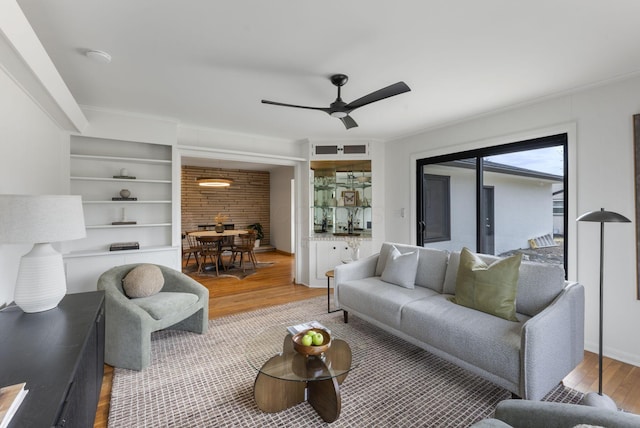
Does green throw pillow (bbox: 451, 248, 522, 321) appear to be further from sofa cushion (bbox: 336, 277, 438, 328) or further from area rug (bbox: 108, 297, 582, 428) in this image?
area rug (bbox: 108, 297, 582, 428)

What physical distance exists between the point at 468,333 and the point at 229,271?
5029 millimetres

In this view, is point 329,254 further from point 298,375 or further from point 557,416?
point 557,416

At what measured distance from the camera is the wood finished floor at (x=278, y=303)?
7.09ft

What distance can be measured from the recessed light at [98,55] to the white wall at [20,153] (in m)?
0.53

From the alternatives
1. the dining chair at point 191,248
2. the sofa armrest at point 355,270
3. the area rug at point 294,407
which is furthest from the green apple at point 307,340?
the dining chair at point 191,248

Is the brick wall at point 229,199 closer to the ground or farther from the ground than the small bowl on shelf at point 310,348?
farther from the ground

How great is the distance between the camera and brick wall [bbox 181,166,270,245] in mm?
8062

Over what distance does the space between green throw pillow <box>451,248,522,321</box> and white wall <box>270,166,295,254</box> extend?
598 centimetres

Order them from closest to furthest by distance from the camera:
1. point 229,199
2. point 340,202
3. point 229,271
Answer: point 340,202 < point 229,271 < point 229,199

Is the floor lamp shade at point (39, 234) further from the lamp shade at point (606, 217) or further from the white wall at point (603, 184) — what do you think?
the white wall at point (603, 184)

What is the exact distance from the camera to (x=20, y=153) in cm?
232

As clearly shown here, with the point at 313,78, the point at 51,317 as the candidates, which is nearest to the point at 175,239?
the point at 51,317

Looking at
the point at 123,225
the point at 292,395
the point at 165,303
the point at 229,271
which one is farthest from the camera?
the point at 229,271

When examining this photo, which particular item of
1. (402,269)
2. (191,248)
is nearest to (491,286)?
(402,269)
